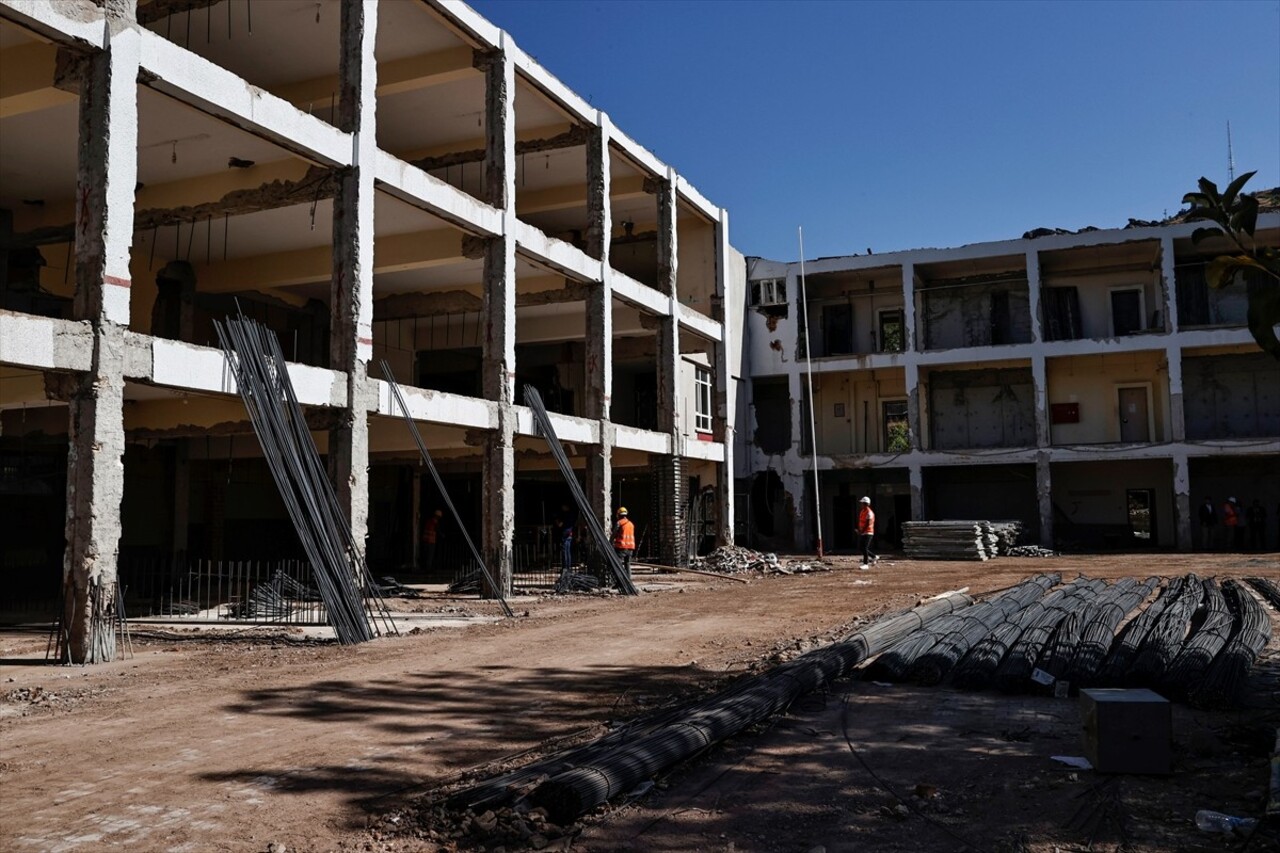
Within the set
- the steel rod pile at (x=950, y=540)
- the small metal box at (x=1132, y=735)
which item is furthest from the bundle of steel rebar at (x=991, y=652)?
the steel rod pile at (x=950, y=540)

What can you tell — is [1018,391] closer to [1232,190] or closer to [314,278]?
[314,278]

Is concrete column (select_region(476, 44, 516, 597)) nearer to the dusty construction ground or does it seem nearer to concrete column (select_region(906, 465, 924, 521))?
the dusty construction ground

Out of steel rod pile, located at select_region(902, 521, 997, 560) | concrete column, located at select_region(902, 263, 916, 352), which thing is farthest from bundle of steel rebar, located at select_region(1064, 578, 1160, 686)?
concrete column, located at select_region(902, 263, 916, 352)

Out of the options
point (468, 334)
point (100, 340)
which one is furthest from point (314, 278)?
point (100, 340)

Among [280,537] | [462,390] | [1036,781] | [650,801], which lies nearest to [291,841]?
[650,801]

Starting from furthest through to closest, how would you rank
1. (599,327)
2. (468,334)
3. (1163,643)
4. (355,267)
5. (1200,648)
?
1. (468,334)
2. (599,327)
3. (355,267)
4. (1163,643)
5. (1200,648)

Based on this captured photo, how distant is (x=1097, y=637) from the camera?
9867mm

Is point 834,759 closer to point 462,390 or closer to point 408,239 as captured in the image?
point 408,239

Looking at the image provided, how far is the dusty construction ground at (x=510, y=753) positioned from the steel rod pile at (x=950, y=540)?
1857cm

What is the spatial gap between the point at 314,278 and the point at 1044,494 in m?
22.2

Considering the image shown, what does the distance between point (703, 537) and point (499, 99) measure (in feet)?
49.3

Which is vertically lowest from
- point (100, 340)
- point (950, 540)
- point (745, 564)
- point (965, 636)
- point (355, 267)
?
point (745, 564)

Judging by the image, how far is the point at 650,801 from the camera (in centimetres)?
538

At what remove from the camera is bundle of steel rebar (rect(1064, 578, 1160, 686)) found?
8422 millimetres
